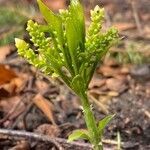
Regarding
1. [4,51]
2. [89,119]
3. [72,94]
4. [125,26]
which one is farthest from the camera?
[125,26]

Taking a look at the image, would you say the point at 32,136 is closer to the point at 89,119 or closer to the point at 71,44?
the point at 89,119

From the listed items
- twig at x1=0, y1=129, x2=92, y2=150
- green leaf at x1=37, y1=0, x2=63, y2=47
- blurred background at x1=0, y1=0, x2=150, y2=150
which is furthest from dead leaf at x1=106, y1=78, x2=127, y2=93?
green leaf at x1=37, y1=0, x2=63, y2=47

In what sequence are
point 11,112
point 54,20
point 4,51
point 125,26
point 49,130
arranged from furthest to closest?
point 125,26
point 4,51
point 11,112
point 49,130
point 54,20

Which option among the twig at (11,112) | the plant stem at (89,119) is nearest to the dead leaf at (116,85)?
the twig at (11,112)

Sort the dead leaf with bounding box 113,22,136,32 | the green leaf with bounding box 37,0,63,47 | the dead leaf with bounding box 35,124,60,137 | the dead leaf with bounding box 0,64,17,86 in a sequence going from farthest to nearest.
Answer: the dead leaf with bounding box 113,22,136,32 → the dead leaf with bounding box 0,64,17,86 → the dead leaf with bounding box 35,124,60,137 → the green leaf with bounding box 37,0,63,47

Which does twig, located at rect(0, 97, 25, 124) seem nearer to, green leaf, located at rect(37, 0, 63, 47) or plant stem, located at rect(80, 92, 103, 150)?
plant stem, located at rect(80, 92, 103, 150)

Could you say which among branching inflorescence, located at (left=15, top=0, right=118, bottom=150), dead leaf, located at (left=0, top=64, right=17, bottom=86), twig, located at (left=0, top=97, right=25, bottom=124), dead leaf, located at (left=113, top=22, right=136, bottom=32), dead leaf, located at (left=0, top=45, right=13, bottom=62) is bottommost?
twig, located at (left=0, top=97, right=25, bottom=124)

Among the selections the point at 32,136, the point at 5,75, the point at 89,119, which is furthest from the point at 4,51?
the point at 89,119
